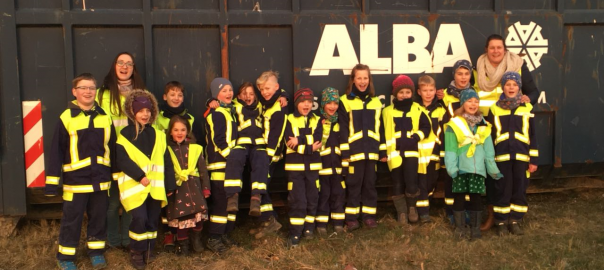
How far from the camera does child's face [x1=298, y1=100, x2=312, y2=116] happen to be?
171 inches

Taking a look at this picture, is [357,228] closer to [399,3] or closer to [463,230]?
[463,230]

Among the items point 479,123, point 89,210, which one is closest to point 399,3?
point 479,123

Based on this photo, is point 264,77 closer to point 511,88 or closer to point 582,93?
point 511,88

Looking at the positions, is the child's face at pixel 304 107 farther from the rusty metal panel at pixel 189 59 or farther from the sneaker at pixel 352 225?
the sneaker at pixel 352 225

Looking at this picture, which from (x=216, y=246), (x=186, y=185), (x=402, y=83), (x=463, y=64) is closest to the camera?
(x=186, y=185)

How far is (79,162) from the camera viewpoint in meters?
3.78

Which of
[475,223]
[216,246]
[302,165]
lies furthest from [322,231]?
[475,223]

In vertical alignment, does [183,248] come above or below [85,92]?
below

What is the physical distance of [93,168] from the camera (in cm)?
379

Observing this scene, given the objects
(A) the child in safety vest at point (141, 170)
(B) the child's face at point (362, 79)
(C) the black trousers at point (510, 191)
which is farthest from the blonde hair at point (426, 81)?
(A) the child in safety vest at point (141, 170)

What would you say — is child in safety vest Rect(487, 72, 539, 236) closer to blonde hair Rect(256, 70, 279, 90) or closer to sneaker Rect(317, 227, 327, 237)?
sneaker Rect(317, 227, 327, 237)

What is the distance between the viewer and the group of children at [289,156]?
3838 millimetres

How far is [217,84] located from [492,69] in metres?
2.45

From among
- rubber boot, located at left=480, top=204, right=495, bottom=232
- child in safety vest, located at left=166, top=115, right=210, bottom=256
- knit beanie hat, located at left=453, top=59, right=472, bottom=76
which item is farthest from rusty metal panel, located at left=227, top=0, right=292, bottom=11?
rubber boot, located at left=480, top=204, right=495, bottom=232
